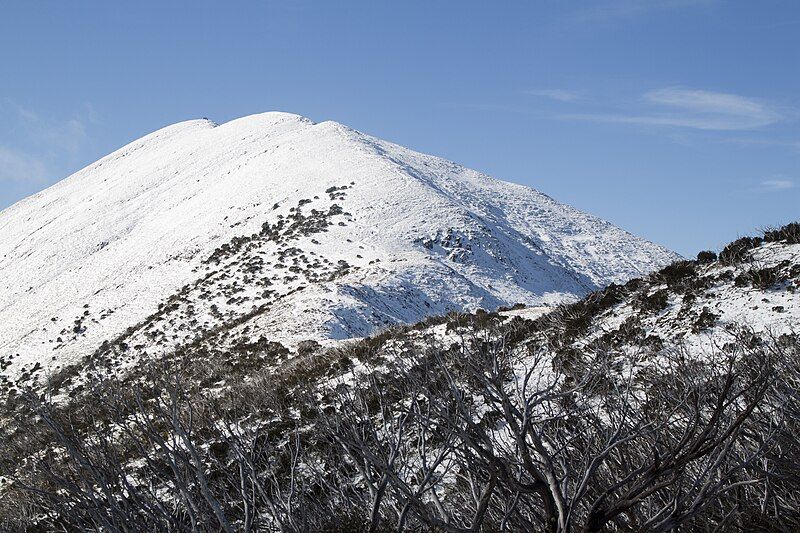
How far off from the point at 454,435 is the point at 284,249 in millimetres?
35816

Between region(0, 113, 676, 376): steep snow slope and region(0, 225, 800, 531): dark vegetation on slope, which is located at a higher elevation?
region(0, 113, 676, 376): steep snow slope

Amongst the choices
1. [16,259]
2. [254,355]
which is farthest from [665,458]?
[16,259]

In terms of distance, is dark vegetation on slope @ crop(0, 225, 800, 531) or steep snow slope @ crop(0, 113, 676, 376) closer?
dark vegetation on slope @ crop(0, 225, 800, 531)

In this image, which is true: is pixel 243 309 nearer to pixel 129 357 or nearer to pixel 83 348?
pixel 129 357

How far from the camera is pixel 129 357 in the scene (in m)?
28.7

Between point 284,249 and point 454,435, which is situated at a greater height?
point 284,249

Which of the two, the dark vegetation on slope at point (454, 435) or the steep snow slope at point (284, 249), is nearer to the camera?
the dark vegetation on slope at point (454, 435)

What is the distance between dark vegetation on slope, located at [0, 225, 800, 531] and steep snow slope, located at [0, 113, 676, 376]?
7750 mm

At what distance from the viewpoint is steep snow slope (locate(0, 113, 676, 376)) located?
31.6 m

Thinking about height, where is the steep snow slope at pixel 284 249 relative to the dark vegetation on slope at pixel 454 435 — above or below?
above

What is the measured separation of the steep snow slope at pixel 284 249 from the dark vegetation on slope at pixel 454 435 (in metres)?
7.75

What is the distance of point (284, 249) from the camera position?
39.1 metres

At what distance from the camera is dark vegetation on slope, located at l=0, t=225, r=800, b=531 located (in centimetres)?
365

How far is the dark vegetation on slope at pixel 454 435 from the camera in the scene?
144 inches
